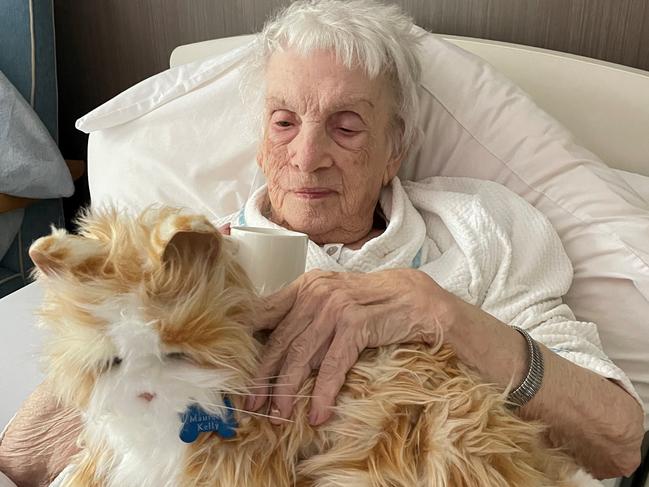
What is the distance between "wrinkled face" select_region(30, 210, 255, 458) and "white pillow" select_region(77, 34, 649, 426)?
0.46m

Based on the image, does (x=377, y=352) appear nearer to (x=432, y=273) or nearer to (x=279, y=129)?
(x=432, y=273)

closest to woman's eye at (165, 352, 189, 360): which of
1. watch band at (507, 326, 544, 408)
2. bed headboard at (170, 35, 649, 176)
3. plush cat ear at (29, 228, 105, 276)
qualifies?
plush cat ear at (29, 228, 105, 276)

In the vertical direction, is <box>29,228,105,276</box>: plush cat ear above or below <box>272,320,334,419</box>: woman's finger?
above

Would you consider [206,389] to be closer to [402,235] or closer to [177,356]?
[177,356]

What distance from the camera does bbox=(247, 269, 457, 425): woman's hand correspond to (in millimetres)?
770

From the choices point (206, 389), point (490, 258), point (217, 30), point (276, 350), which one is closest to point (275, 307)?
point (276, 350)

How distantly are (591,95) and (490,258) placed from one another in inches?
17.9

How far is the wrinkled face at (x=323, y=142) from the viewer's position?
1.17m

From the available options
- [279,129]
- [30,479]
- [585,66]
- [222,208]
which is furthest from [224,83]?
[30,479]

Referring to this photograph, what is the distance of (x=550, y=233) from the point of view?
1.23 m

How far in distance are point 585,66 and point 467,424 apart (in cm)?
90

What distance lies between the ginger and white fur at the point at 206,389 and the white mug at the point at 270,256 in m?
0.11

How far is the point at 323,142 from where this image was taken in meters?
1.17

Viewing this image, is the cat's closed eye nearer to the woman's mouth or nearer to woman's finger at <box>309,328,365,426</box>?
woman's finger at <box>309,328,365,426</box>
